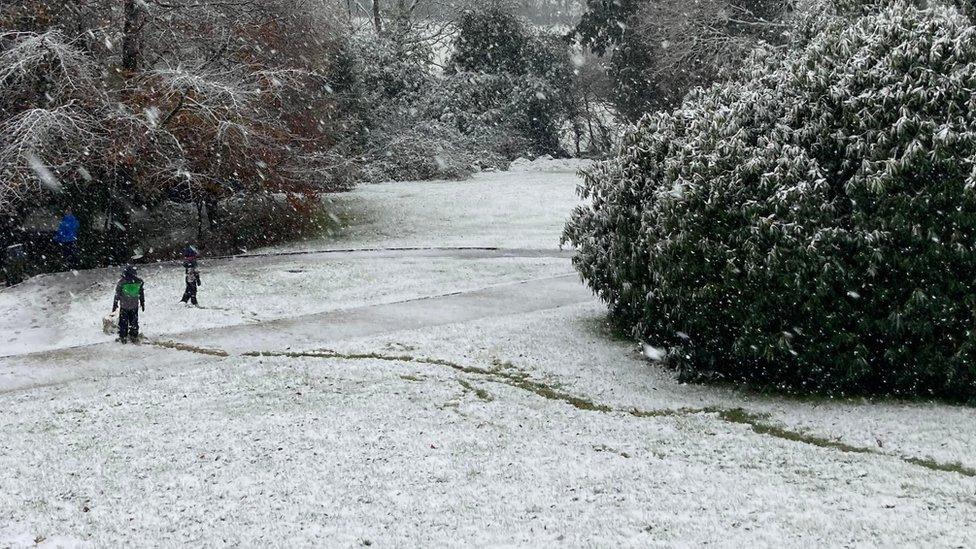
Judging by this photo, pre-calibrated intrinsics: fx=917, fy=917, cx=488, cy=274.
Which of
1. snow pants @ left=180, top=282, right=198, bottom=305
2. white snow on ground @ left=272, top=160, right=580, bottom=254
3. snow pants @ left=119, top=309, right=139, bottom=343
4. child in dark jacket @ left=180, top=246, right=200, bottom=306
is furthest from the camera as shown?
white snow on ground @ left=272, top=160, right=580, bottom=254

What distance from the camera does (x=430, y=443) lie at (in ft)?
27.6

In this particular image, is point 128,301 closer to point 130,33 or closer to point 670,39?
point 130,33

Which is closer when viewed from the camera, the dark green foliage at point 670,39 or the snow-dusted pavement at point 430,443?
the snow-dusted pavement at point 430,443

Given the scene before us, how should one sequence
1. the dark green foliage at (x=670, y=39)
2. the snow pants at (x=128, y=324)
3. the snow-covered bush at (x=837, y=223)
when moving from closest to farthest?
the snow-covered bush at (x=837, y=223) → the snow pants at (x=128, y=324) → the dark green foliage at (x=670, y=39)

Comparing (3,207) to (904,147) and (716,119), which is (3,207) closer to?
(716,119)

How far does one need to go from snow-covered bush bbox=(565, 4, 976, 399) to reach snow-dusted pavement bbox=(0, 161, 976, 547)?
56 centimetres

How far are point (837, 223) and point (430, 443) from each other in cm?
486

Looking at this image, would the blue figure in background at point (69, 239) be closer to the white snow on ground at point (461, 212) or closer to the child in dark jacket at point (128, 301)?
the white snow on ground at point (461, 212)

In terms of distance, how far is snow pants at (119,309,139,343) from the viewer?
512 inches

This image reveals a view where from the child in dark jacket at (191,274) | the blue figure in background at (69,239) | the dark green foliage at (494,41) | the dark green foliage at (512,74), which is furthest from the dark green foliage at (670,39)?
the blue figure in background at (69,239)

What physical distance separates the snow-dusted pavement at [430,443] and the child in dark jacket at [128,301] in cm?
47

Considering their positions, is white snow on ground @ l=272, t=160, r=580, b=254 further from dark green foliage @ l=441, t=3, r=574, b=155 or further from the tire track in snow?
the tire track in snow

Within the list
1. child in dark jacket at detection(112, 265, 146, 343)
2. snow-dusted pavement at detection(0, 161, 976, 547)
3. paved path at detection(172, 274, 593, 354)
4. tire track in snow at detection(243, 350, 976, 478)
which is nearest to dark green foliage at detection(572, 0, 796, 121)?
paved path at detection(172, 274, 593, 354)

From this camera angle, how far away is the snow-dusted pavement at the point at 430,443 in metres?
6.53
